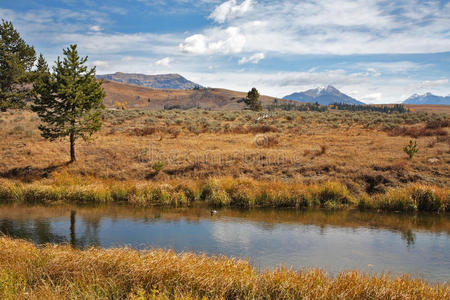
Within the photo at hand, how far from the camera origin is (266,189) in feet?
71.1

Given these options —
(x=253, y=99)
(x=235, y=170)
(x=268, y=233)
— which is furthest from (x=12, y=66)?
(x=253, y=99)

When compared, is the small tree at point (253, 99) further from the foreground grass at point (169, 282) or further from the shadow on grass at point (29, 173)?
the foreground grass at point (169, 282)

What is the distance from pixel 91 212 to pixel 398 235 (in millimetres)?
16470

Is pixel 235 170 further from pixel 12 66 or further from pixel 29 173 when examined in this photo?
pixel 12 66

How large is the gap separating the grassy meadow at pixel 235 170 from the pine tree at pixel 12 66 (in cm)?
856

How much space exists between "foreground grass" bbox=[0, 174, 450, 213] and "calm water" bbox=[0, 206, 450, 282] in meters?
1.09

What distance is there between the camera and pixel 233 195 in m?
21.4

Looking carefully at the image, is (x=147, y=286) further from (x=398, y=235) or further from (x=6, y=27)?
(x=6, y=27)

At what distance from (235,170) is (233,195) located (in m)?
4.41

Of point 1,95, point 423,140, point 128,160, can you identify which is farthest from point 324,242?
point 1,95

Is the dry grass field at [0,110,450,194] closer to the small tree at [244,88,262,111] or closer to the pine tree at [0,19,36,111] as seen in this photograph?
the pine tree at [0,19,36,111]

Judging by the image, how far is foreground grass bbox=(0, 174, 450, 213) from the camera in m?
19.6

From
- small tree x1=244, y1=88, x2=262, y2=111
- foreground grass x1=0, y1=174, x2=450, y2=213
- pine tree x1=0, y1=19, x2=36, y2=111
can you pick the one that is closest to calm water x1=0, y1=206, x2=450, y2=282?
foreground grass x1=0, y1=174, x2=450, y2=213

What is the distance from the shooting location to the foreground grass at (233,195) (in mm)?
19625
